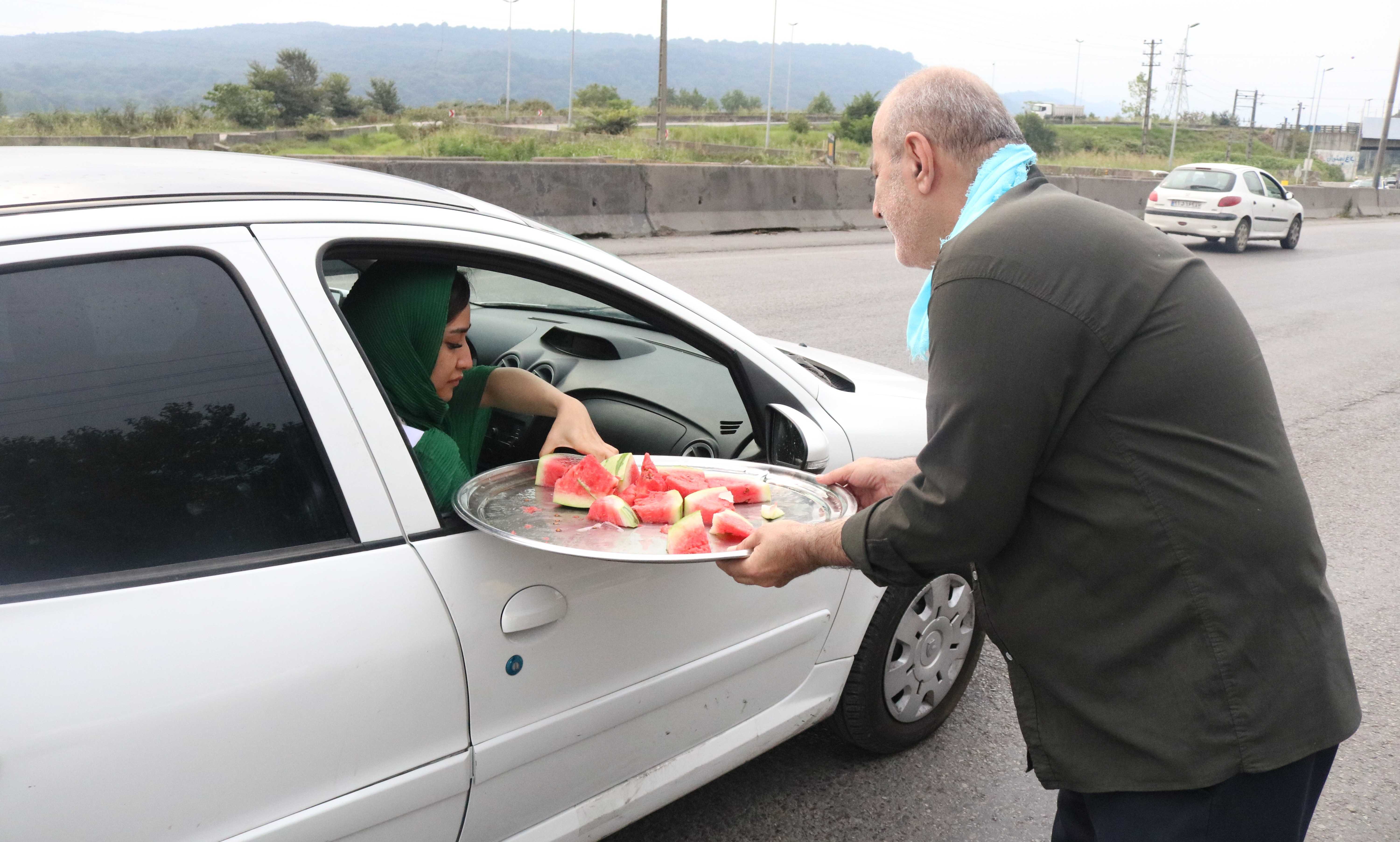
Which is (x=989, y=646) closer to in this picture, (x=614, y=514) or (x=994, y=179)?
(x=614, y=514)

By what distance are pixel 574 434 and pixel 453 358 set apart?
0.37 m

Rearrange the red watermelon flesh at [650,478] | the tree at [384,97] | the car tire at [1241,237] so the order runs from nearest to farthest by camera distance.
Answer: the red watermelon flesh at [650,478]
the car tire at [1241,237]
the tree at [384,97]

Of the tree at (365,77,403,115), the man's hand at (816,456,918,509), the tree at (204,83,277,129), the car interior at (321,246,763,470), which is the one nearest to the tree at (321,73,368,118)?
the tree at (365,77,403,115)

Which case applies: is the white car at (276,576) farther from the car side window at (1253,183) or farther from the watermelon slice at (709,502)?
the car side window at (1253,183)

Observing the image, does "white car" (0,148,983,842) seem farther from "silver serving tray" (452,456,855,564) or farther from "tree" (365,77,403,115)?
"tree" (365,77,403,115)

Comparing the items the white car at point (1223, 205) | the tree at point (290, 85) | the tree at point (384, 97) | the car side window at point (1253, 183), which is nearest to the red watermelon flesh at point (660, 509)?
the white car at point (1223, 205)

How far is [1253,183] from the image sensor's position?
68.3 feet

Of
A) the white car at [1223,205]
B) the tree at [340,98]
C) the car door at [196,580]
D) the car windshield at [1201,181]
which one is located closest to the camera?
the car door at [196,580]

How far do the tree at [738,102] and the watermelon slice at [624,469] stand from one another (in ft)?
500

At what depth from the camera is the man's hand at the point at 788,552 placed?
1.96m

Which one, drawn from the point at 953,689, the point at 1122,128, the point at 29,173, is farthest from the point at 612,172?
the point at 1122,128

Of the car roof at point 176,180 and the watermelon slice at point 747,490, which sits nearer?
the car roof at point 176,180

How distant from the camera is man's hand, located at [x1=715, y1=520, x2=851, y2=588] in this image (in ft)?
6.42

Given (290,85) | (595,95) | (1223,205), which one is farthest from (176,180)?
(595,95)
